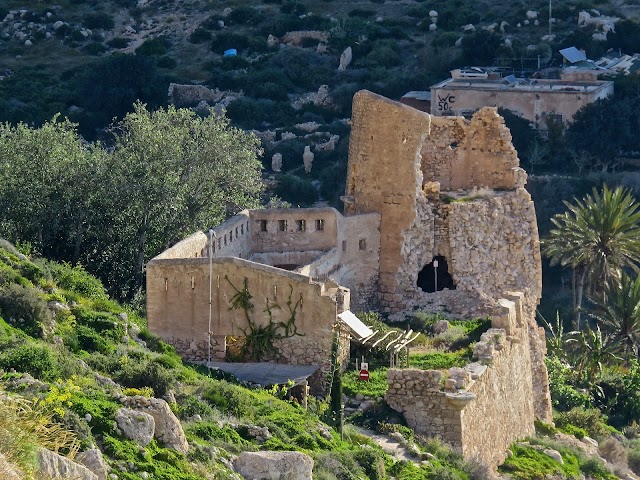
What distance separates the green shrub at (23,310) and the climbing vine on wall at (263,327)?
4.52 meters

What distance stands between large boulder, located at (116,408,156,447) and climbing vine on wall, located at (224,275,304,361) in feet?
26.3

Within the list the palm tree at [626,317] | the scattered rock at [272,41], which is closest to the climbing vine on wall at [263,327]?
the palm tree at [626,317]

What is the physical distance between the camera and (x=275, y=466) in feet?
81.2

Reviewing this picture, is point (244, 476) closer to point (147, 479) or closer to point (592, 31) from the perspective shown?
point (147, 479)

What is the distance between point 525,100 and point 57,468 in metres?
53.1

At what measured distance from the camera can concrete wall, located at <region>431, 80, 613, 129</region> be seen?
7162 cm

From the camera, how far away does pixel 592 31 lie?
82.1 meters

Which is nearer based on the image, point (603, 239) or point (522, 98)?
point (603, 239)

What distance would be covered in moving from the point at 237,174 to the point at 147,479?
21170mm

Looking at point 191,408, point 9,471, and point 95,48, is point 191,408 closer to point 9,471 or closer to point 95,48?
point 9,471

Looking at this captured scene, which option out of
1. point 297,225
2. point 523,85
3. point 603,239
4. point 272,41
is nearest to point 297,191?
point 523,85

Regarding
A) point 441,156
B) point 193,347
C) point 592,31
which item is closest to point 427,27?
point 592,31

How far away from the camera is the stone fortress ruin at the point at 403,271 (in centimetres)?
3188

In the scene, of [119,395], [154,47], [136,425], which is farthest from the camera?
[154,47]
